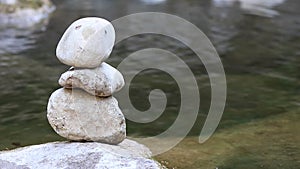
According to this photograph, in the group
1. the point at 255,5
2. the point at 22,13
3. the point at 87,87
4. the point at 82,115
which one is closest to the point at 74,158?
the point at 82,115

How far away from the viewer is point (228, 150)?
8133 mm

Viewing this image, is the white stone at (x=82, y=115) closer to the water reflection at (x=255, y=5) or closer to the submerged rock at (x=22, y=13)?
the submerged rock at (x=22, y=13)

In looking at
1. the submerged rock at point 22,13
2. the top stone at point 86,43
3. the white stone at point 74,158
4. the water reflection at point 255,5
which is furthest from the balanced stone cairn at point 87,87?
the water reflection at point 255,5

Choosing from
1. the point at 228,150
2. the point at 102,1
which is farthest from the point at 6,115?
the point at 102,1

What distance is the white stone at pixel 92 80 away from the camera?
7048 mm

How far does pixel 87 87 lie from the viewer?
7.06 meters

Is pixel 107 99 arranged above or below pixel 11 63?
above

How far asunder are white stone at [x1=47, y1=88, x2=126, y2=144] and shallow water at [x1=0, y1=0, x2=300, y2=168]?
1025 mm

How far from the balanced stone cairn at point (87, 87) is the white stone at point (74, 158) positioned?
0.22 meters

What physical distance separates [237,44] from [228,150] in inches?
381

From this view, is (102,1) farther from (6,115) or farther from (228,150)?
(228,150)

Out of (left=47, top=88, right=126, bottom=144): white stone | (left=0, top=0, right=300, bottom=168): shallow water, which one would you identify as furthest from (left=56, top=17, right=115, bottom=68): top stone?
(left=0, top=0, right=300, bottom=168): shallow water

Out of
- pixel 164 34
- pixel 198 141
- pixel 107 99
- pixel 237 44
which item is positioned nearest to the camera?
pixel 107 99

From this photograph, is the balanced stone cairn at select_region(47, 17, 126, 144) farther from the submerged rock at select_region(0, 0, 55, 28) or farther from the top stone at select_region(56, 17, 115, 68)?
the submerged rock at select_region(0, 0, 55, 28)
